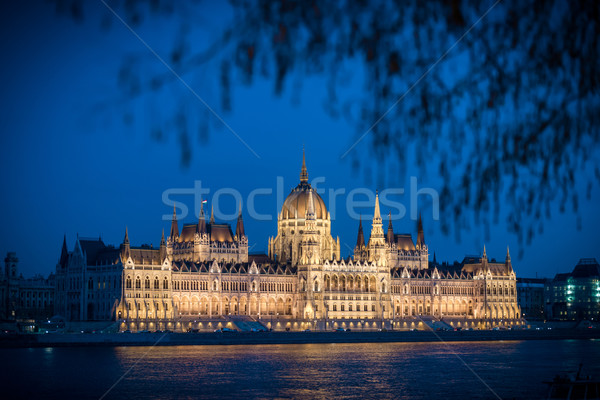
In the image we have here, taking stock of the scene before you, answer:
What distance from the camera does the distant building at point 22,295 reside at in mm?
171875

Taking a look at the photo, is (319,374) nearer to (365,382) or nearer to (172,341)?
(365,382)

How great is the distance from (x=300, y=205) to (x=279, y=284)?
17137 mm

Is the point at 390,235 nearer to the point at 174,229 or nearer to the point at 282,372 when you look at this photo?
the point at 174,229

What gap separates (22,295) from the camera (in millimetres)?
184250

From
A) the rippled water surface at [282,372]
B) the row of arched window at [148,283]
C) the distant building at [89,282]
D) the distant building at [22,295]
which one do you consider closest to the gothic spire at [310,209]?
the row of arched window at [148,283]

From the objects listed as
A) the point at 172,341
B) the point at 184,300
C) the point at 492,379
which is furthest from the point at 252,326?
the point at 492,379

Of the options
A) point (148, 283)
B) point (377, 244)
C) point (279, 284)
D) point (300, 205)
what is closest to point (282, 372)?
point (148, 283)

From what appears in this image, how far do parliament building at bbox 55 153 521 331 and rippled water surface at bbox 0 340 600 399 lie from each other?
22713 millimetres

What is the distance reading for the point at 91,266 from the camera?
136125 mm

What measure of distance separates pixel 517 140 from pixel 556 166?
0.69 meters

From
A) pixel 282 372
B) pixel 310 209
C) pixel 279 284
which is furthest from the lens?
pixel 310 209

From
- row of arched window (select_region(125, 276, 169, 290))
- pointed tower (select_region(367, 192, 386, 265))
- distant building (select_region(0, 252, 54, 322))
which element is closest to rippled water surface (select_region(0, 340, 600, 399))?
row of arched window (select_region(125, 276, 169, 290))

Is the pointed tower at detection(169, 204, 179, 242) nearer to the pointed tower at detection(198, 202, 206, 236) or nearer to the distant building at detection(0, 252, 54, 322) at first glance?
the pointed tower at detection(198, 202, 206, 236)

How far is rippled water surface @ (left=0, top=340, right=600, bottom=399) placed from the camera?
5916cm
